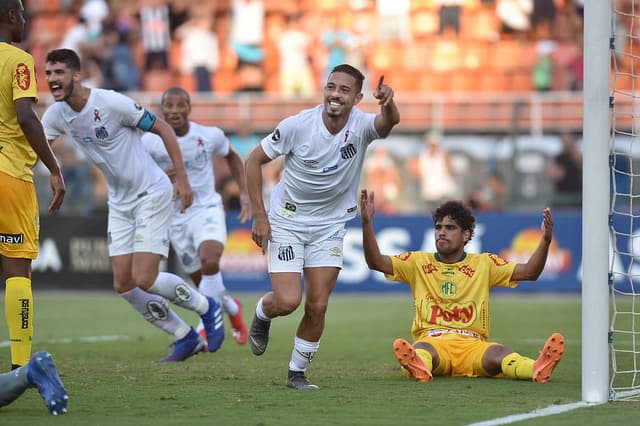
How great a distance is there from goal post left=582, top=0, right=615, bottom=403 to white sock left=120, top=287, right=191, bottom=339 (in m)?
4.15

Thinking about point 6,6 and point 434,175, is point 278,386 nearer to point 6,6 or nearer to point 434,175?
point 6,6

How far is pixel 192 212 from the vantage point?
38.2ft

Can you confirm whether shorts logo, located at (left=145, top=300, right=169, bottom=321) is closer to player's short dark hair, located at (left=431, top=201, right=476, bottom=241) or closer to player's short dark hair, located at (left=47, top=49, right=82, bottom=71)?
player's short dark hair, located at (left=47, top=49, right=82, bottom=71)

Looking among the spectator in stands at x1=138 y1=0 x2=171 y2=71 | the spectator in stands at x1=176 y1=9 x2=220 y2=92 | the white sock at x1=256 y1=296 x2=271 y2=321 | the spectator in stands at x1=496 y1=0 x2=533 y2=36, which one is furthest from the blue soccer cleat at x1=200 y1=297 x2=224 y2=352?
the spectator in stands at x1=496 y1=0 x2=533 y2=36

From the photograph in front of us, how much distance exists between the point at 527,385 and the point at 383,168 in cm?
1248

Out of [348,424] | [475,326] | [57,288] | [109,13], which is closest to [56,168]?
[348,424]

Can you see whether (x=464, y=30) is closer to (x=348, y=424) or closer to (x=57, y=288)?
(x=57, y=288)

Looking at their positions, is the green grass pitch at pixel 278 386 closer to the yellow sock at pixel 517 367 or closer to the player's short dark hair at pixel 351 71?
the yellow sock at pixel 517 367

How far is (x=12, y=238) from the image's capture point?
7043 millimetres

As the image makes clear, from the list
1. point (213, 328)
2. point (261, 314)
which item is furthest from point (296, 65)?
point (261, 314)

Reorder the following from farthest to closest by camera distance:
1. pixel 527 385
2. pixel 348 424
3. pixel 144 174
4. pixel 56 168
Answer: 1. pixel 144 174
2. pixel 527 385
3. pixel 56 168
4. pixel 348 424

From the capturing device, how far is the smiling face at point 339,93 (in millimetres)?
7691

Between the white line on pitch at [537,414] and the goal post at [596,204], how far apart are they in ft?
0.56

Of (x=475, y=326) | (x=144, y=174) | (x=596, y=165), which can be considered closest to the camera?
(x=596, y=165)
